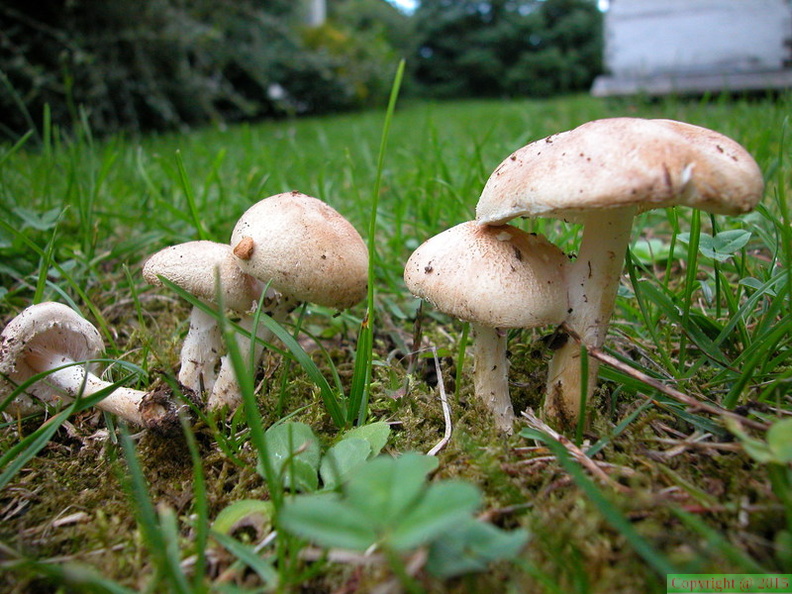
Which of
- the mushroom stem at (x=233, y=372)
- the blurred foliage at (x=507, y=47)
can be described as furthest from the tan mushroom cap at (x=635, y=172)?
the blurred foliage at (x=507, y=47)

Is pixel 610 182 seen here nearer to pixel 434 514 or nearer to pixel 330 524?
pixel 434 514

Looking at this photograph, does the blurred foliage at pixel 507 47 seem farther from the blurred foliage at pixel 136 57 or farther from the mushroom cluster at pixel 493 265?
the mushroom cluster at pixel 493 265

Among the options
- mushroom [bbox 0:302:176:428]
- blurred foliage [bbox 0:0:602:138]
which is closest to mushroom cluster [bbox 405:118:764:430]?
mushroom [bbox 0:302:176:428]

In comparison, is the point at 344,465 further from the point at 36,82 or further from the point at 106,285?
the point at 36,82

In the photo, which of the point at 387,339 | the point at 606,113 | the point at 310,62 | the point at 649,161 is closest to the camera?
the point at 649,161

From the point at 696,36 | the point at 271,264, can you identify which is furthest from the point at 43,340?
the point at 696,36

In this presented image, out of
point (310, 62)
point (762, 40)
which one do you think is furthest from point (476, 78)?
point (762, 40)

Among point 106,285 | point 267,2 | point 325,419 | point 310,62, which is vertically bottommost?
point 325,419
